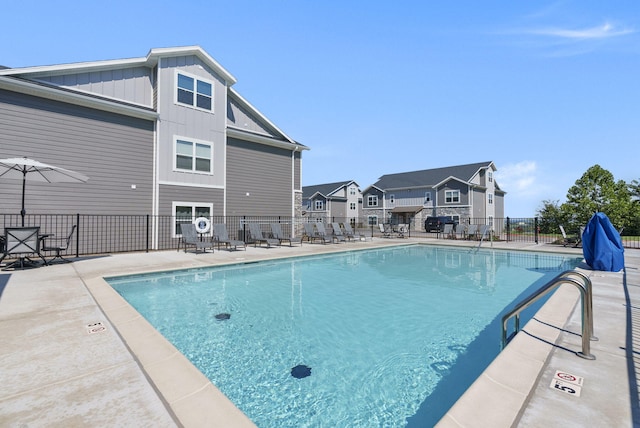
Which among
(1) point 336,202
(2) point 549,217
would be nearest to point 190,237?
(1) point 336,202

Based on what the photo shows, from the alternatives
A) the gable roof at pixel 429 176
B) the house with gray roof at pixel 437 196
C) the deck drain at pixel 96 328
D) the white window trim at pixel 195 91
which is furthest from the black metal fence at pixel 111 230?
the gable roof at pixel 429 176

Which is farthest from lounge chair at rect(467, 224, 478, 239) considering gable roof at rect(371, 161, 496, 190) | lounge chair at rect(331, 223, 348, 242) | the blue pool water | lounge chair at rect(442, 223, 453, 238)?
gable roof at rect(371, 161, 496, 190)

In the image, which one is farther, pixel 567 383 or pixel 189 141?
pixel 189 141

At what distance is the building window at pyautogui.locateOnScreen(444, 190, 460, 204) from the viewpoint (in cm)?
3225

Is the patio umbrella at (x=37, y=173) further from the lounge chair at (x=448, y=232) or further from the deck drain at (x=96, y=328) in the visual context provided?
the lounge chair at (x=448, y=232)

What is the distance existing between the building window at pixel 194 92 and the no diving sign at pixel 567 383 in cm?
1447

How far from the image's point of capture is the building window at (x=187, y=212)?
1257cm

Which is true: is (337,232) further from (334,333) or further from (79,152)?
(334,333)

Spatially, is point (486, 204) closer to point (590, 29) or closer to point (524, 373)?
point (590, 29)

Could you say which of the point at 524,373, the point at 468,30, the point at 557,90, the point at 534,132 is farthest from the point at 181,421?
the point at 534,132

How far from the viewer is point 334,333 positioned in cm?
445

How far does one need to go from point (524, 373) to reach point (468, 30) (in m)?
11.5

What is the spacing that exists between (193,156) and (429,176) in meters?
30.8

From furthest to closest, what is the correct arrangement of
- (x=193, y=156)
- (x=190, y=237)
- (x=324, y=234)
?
1. (x=324, y=234)
2. (x=193, y=156)
3. (x=190, y=237)
